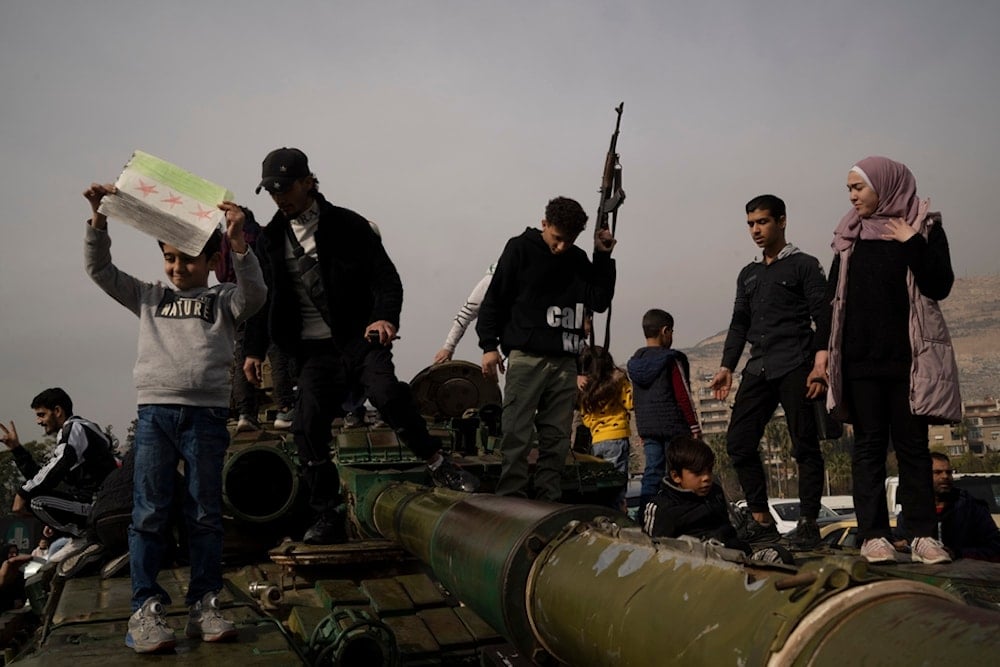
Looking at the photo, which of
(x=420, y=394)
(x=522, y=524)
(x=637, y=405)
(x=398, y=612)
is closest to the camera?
(x=522, y=524)

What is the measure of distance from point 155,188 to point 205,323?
1.88 feet

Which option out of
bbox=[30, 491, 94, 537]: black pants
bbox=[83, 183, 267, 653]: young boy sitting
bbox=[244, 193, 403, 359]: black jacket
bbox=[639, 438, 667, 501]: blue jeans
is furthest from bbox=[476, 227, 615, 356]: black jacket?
bbox=[30, 491, 94, 537]: black pants

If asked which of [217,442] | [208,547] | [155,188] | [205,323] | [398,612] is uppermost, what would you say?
[155,188]

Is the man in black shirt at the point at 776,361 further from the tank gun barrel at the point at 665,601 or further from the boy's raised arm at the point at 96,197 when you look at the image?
the boy's raised arm at the point at 96,197

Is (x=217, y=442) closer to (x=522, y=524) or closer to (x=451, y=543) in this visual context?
(x=451, y=543)

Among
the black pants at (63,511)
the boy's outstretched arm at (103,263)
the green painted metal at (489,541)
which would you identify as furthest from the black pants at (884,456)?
the black pants at (63,511)

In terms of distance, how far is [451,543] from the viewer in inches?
147

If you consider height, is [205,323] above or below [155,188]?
below

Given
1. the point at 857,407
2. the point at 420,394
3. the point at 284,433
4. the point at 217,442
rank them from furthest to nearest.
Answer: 1. the point at 420,394
2. the point at 284,433
3. the point at 857,407
4. the point at 217,442

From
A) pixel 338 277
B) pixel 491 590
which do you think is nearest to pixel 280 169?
pixel 338 277

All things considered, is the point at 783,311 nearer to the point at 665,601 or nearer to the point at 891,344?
the point at 891,344

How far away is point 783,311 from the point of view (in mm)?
6188

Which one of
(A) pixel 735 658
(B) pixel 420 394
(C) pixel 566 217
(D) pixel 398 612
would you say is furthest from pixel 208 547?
(B) pixel 420 394

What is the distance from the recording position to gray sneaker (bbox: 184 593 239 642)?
362cm
